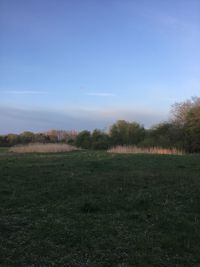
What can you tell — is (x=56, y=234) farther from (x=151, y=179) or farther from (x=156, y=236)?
(x=151, y=179)

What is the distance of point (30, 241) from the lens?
310 inches

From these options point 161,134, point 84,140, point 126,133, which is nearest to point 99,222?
point 161,134

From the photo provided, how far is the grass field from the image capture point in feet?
24.0

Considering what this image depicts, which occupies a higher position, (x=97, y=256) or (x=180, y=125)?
(x=180, y=125)

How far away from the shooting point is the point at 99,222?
9.43m

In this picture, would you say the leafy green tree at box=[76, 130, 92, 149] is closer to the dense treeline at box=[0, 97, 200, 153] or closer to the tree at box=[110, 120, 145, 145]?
the dense treeline at box=[0, 97, 200, 153]

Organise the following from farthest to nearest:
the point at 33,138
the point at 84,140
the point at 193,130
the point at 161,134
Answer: the point at 33,138 → the point at 84,140 → the point at 161,134 → the point at 193,130

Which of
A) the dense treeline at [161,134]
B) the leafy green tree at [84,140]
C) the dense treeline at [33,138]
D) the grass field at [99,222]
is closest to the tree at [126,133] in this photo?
the dense treeline at [161,134]

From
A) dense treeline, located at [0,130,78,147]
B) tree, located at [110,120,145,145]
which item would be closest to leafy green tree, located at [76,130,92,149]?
tree, located at [110,120,145,145]

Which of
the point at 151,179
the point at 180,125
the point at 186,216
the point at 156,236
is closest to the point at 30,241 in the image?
the point at 156,236

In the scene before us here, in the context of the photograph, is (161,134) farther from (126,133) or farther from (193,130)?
(126,133)

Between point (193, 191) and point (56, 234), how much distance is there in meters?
6.48

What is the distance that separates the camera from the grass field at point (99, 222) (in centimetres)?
731

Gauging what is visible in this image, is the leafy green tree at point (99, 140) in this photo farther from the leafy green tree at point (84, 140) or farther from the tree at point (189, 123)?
the tree at point (189, 123)
